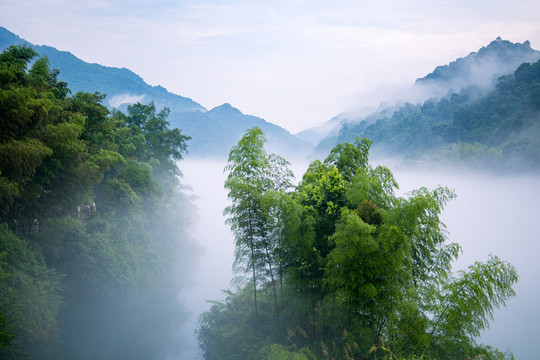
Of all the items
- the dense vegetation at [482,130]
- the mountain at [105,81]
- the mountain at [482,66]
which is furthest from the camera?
the mountain at [105,81]

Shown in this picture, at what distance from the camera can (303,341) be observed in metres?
8.52

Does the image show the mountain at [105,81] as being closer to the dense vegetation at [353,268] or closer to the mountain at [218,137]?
the mountain at [218,137]

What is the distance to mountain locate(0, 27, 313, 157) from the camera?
116 metres

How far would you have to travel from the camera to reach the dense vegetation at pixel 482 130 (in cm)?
3950

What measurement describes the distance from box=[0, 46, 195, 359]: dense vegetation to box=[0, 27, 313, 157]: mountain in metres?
85.9

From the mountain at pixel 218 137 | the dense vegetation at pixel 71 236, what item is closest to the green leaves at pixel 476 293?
the dense vegetation at pixel 71 236

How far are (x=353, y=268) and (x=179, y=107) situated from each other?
7356 inches

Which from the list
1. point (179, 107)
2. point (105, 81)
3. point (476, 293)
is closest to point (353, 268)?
point (476, 293)

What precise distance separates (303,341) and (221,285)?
12.2 m

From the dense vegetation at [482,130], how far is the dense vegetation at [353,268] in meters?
38.6

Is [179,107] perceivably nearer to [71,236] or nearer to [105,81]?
[105,81]

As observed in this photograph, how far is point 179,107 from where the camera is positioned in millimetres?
180125

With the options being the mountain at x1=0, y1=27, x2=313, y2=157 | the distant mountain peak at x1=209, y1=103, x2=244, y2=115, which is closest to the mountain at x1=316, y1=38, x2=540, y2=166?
the mountain at x1=0, y1=27, x2=313, y2=157

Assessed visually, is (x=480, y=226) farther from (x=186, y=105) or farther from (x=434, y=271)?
(x=186, y=105)
